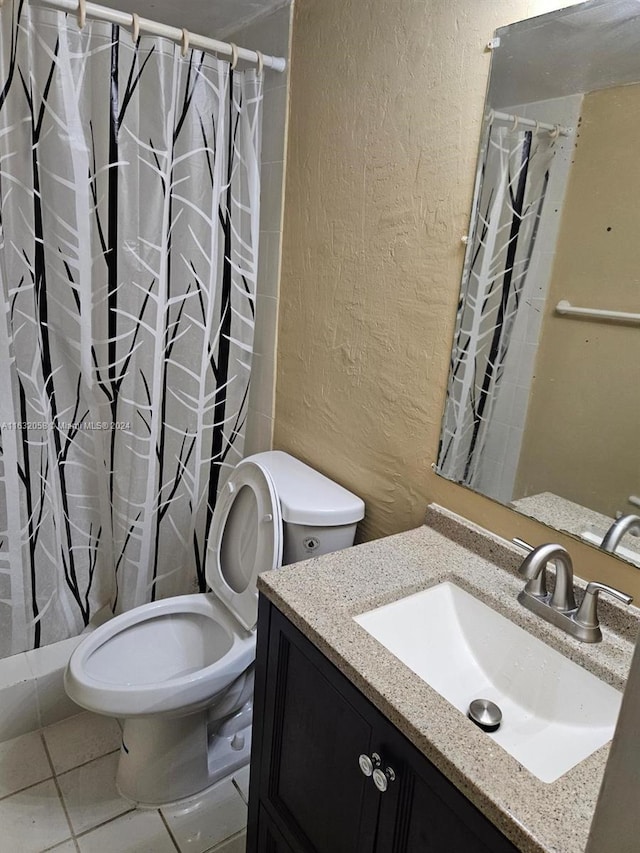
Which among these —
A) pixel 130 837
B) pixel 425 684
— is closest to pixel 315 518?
pixel 425 684

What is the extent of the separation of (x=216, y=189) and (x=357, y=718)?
1.40 meters

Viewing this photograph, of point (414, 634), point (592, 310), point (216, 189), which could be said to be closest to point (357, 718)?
point (414, 634)

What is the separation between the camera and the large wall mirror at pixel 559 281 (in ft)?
3.21

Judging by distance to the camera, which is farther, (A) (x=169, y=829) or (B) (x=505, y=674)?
(A) (x=169, y=829)

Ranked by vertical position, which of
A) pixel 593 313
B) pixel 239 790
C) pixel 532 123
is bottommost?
pixel 239 790

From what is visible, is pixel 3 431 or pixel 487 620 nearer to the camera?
pixel 487 620

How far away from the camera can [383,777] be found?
2.87ft

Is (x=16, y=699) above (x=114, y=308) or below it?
below

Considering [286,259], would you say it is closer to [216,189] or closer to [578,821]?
[216,189]

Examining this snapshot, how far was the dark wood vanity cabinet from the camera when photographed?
31.4 inches

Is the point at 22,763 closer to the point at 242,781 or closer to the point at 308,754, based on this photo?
the point at 242,781

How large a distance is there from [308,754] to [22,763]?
1.10 meters

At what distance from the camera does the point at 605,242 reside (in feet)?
3.28

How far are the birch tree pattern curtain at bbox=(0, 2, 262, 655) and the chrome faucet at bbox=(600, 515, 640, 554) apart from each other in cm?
119
